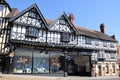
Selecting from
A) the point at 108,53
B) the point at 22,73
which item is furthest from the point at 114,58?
the point at 22,73

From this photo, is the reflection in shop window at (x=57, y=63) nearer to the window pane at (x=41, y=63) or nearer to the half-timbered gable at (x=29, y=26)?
the window pane at (x=41, y=63)

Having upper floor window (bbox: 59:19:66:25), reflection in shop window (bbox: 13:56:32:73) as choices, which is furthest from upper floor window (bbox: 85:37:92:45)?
reflection in shop window (bbox: 13:56:32:73)

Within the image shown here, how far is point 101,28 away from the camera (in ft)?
156

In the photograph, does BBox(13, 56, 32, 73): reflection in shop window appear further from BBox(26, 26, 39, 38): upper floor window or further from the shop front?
BBox(26, 26, 39, 38): upper floor window

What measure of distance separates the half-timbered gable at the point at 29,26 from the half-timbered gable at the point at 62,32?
1517mm

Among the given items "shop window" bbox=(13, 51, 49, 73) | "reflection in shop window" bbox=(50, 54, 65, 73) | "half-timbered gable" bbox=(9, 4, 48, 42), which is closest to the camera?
"shop window" bbox=(13, 51, 49, 73)

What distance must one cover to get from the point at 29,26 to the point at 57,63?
24.2ft

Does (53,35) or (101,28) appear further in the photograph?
(101,28)

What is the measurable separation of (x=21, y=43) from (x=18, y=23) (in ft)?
9.40

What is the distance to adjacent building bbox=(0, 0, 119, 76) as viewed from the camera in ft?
82.8

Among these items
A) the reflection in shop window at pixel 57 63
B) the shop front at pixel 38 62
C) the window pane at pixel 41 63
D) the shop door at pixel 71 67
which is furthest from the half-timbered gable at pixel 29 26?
the shop door at pixel 71 67

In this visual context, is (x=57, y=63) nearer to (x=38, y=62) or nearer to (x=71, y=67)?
(x=38, y=62)

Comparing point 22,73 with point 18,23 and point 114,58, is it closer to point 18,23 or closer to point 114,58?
point 18,23

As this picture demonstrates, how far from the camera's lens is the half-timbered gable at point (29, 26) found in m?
25.7
